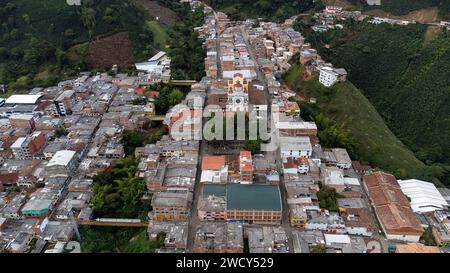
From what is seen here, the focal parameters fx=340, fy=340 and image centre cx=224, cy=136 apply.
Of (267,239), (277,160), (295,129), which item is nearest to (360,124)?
(295,129)

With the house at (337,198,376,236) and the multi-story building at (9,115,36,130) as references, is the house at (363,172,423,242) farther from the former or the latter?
the multi-story building at (9,115,36,130)

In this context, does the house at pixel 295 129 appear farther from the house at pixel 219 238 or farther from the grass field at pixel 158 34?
the grass field at pixel 158 34
